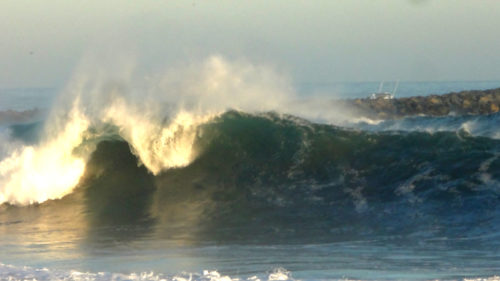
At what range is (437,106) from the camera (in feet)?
119

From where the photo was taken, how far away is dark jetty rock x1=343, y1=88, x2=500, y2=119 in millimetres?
35156

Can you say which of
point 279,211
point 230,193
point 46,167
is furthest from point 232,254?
point 46,167

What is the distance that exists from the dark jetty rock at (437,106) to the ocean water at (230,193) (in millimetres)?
13353

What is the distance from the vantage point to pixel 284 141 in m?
17.9

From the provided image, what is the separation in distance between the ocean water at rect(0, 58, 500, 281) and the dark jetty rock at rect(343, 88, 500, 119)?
13.4 m

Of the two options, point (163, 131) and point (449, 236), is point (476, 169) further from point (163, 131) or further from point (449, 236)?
→ point (163, 131)

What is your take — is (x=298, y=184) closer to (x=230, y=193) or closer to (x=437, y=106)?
(x=230, y=193)

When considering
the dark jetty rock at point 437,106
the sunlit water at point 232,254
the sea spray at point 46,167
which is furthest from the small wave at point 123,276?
the dark jetty rock at point 437,106

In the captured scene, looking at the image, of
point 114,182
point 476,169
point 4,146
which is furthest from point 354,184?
point 4,146

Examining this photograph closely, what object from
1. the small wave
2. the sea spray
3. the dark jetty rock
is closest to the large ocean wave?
the sea spray

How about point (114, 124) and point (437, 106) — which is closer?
point (114, 124)

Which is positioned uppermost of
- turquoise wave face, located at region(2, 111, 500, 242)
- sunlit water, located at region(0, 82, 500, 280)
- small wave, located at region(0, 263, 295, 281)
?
turquoise wave face, located at region(2, 111, 500, 242)

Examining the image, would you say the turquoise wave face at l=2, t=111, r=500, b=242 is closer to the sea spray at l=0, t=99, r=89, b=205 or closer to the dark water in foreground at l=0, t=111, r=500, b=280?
the dark water in foreground at l=0, t=111, r=500, b=280

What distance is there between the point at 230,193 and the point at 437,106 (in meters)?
22.0
